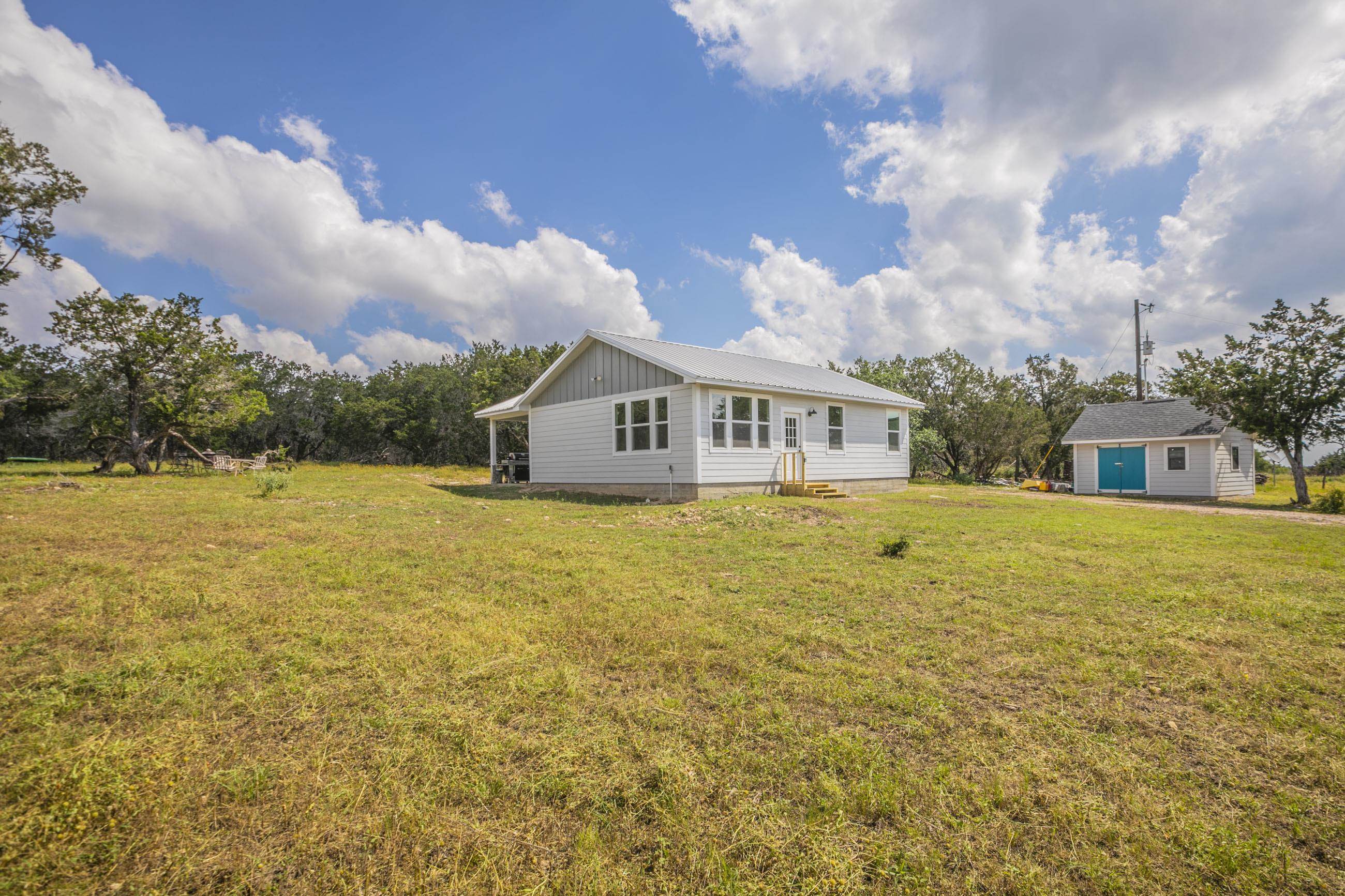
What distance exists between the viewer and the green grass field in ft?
6.87

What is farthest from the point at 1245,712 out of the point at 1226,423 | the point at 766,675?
the point at 1226,423

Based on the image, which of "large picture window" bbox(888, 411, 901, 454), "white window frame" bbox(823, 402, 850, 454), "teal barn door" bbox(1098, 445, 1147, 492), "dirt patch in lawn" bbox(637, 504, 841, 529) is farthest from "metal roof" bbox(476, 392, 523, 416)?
"teal barn door" bbox(1098, 445, 1147, 492)

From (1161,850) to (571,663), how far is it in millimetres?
3013

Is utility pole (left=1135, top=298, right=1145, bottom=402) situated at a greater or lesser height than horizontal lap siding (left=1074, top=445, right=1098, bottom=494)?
greater

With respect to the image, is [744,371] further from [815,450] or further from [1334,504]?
[1334,504]

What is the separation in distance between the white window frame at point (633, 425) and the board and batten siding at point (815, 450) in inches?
39.5

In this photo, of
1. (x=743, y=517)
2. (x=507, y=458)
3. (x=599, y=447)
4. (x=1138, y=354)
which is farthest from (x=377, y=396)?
Result: (x=1138, y=354)

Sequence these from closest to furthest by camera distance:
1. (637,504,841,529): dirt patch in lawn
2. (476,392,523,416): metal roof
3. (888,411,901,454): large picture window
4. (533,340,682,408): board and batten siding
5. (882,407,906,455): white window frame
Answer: (637,504,841,529): dirt patch in lawn < (533,340,682,408): board and batten siding < (476,392,523,416): metal roof < (882,407,906,455): white window frame < (888,411,901,454): large picture window

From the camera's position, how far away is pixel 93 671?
134 inches

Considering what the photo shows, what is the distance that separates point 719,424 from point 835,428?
17.4 ft

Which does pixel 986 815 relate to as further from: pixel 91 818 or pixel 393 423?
pixel 393 423

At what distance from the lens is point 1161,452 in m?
21.2

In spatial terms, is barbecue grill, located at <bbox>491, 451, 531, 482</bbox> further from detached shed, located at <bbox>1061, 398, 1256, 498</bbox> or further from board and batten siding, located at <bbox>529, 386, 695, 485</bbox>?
detached shed, located at <bbox>1061, 398, 1256, 498</bbox>

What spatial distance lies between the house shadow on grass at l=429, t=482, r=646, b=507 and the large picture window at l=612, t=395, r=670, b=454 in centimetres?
147
